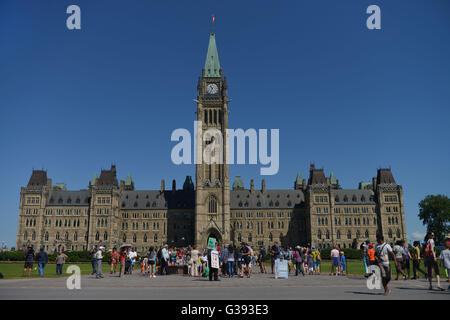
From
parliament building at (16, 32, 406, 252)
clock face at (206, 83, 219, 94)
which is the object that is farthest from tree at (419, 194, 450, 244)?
clock face at (206, 83, 219, 94)

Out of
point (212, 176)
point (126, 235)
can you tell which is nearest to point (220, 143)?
point (212, 176)

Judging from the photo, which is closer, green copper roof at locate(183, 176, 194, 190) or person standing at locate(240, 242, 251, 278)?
person standing at locate(240, 242, 251, 278)

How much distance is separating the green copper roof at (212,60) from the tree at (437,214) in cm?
6355

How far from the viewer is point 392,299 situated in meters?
13.4

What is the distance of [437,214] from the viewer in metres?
94.4

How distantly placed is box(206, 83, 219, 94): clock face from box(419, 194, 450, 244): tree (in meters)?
60.7

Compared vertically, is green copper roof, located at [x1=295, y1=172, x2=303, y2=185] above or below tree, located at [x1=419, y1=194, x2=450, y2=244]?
above

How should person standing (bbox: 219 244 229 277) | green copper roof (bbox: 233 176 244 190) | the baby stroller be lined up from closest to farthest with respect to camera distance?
1. person standing (bbox: 219 244 229 277)
2. the baby stroller
3. green copper roof (bbox: 233 176 244 190)

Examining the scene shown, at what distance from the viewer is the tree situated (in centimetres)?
→ 9325

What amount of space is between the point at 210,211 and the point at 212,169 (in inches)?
416

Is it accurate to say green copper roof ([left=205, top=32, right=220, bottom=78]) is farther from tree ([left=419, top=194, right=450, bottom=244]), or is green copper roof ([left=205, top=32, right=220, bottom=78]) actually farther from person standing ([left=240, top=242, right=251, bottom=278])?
person standing ([left=240, top=242, right=251, bottom=278])

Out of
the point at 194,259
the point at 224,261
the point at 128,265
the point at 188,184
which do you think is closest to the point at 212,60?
the point at 188,184
